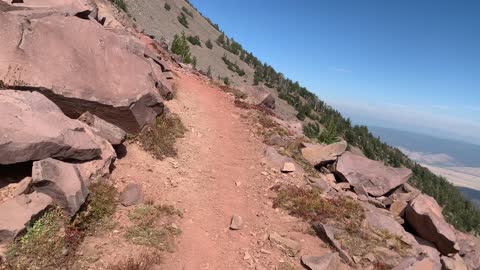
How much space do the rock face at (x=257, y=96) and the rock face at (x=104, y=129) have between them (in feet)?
47.1

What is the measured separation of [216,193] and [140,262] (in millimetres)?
5079

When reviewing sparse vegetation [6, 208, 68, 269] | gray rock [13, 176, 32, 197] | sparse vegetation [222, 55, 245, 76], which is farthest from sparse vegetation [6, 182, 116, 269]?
sparse vegetation [222, 55, 245, 76]

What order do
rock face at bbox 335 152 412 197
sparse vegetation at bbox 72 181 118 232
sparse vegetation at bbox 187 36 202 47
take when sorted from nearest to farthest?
sparse vegetation at bbox 72 181 118 232, rock face at bbox 335 152 412 197, sparse vegetation at bbox 187 36 202 47

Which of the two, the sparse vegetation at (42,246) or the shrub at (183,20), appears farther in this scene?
the shrub at (183,20)

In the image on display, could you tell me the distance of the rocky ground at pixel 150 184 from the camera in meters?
8.59

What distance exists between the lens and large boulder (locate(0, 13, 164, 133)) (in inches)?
444

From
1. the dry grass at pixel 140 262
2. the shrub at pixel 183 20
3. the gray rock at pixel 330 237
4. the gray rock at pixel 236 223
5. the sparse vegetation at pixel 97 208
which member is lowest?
the dry grass at pixel 140 262

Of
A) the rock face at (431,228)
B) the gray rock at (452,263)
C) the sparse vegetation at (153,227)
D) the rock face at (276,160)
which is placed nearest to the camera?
the sparse vegetation at (153,227)

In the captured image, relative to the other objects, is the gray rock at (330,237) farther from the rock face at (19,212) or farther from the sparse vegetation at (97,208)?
the rock face at (19,212)

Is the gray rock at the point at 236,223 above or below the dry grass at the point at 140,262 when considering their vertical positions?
above

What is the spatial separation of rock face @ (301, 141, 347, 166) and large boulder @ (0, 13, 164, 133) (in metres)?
7.59

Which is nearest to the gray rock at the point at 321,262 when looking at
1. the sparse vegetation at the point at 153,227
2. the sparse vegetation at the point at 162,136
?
the sparse vegetation at the point at 153,227

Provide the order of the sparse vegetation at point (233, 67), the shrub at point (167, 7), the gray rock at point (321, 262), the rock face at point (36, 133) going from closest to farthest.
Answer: the rock face at point (36, 133), the gray rock at point (321, 262), the sparse vegetation at point (233, 67), the shrub at point (167, 7)

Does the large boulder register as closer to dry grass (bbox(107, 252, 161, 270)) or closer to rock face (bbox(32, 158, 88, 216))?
rock face (bbox(32, 158, 88, 216))
